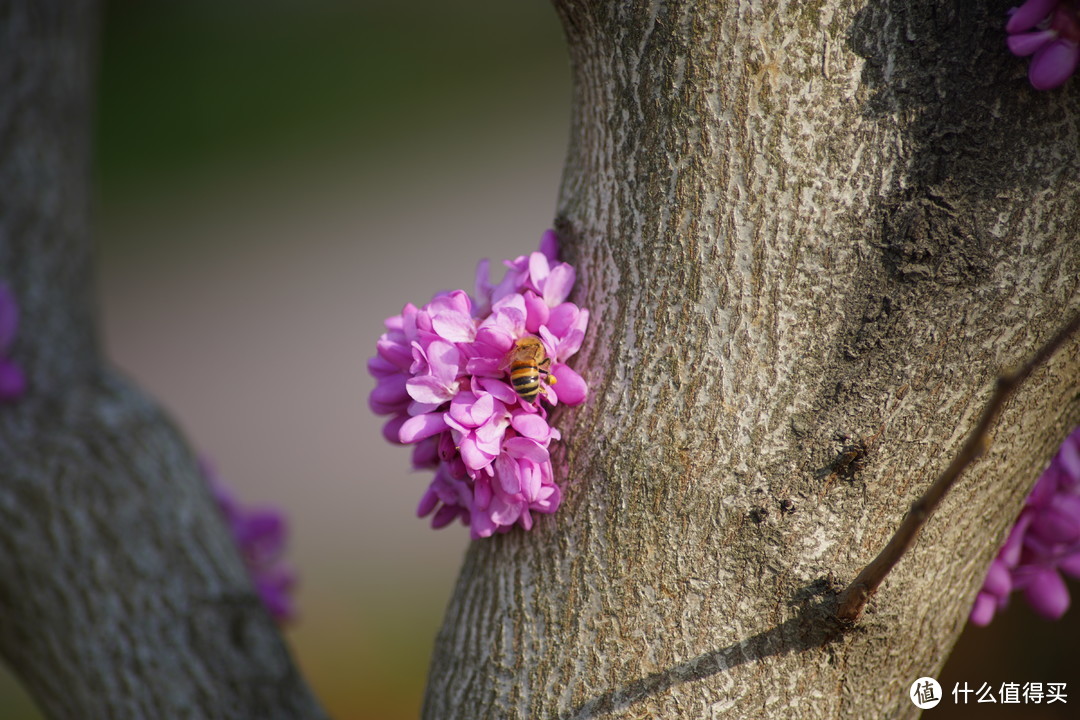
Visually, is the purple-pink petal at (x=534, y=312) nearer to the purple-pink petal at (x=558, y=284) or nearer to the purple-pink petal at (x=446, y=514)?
the purple-pink petal at (x=558, y=284)

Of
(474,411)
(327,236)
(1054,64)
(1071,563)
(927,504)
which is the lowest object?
(1071,563)

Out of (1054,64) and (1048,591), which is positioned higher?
(1054,64)

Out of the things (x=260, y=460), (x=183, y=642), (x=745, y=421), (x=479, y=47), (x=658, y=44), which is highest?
(x=479, y=47)

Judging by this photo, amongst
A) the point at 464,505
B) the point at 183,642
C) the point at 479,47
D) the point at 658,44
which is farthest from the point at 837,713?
the point at 479,47

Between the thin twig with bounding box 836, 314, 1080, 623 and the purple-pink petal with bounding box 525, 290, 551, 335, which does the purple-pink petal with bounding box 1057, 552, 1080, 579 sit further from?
the purple-pink petal with bounding box 525, 290, 551, 335

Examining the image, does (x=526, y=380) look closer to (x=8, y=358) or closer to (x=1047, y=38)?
(x=1047, y=38)

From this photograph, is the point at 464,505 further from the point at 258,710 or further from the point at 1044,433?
the point at 1044,433
